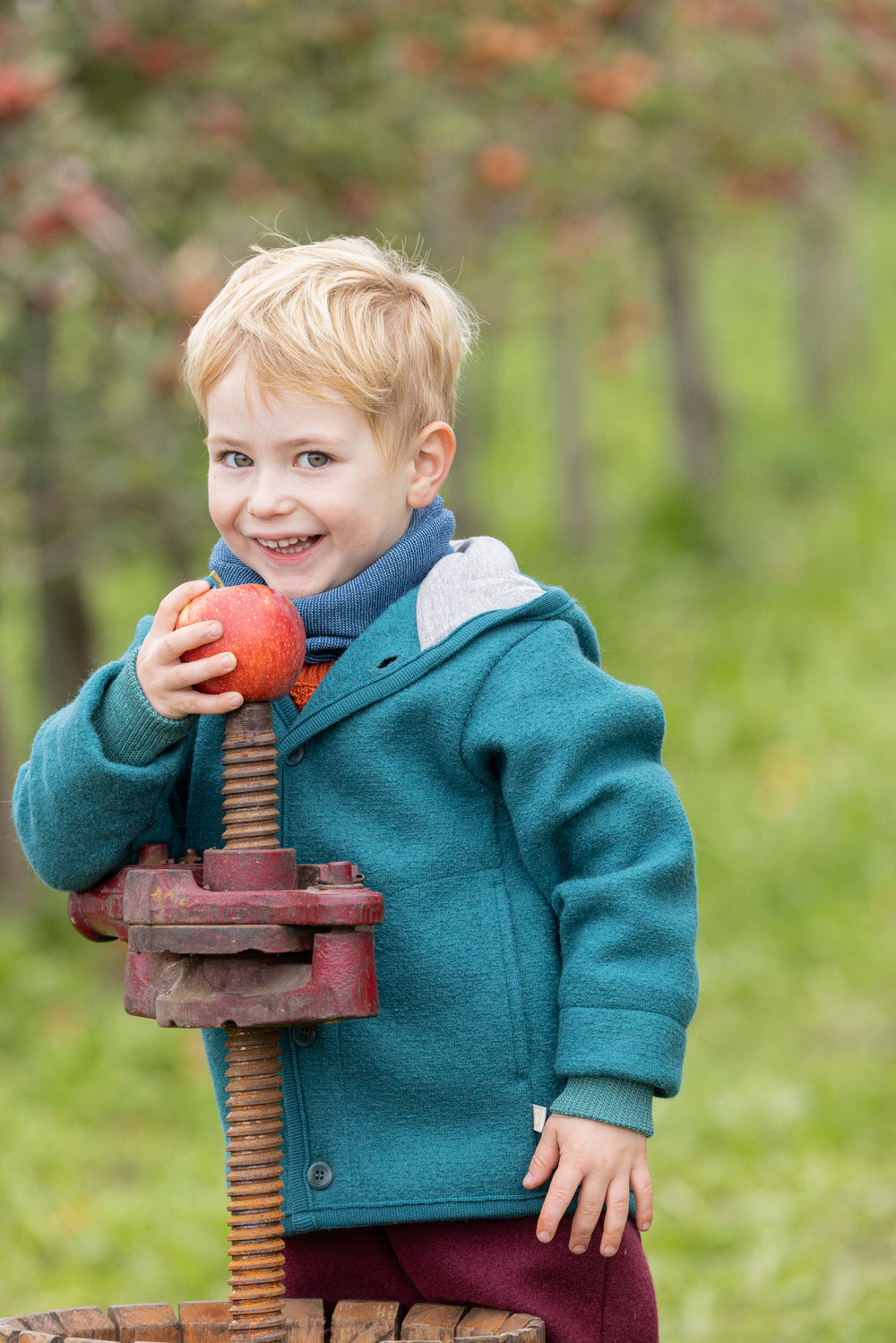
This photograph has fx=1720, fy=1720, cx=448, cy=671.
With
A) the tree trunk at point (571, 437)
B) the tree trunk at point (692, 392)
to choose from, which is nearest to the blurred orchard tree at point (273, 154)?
the tree trunk at point (571, 437)

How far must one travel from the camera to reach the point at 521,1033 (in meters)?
2.04

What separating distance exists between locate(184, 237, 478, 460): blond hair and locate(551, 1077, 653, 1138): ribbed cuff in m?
0.79

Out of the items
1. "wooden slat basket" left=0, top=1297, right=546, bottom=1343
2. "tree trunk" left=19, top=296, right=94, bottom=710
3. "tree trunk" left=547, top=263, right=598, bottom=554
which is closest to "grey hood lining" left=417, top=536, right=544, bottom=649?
"wooden slat basket" left=0, top=1297, right=546, bottom=1343

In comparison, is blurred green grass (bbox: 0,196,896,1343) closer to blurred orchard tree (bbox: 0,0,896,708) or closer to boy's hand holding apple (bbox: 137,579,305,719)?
blurred orchard tree (bbox: 0,0,896,708)

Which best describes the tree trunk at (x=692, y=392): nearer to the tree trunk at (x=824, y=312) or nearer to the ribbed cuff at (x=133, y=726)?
the tree trunk at (x=824, y=312)

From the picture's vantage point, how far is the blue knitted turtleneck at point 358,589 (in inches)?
82.4

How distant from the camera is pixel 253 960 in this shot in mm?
1845

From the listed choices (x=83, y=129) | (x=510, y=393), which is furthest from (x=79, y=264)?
(x=510, y=393)

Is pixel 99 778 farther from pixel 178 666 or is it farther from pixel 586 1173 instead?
pixel 586 1173

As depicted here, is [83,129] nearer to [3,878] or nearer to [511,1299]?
[3,878]

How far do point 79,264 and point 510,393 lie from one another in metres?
11.1

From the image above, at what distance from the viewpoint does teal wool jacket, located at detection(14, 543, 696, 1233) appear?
6.50ft

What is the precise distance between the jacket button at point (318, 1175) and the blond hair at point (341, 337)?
865 mm

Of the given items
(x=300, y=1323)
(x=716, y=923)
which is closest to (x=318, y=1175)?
(x=300, y=1323)
